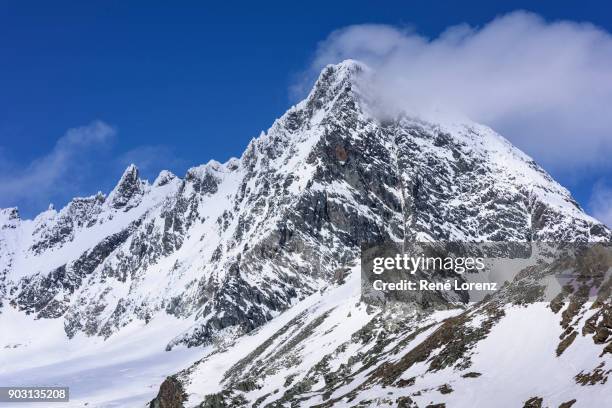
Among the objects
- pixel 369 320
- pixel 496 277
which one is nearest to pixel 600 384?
pixel 369 320

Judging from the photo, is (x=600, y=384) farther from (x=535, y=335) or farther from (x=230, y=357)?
(x=230, y=357)

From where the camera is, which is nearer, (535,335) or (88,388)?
(535,335)

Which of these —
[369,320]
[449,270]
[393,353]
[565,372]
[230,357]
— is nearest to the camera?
[565,372]

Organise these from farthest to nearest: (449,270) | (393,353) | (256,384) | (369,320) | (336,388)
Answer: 1. (449,270)
2. (369,320)
3. (256,384)
4. (393,353)
5. (336,388)

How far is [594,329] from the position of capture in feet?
131

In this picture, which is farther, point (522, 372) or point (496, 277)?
point (496, 277)

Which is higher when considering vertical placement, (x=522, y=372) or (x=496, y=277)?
(x=496, y=277)

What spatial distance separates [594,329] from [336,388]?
1024 inches

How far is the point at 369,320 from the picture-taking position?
99562mm

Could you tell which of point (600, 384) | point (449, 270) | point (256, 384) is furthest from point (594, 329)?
point (449, 270)

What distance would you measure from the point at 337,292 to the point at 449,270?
33147 millimetres

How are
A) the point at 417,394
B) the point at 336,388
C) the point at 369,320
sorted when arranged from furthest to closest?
1. the point at 369,320
2. the point at 336,388
3. the point at 417,394

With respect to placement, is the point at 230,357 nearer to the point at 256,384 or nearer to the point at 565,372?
the point at 256,384

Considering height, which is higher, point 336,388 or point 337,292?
point 337,292
